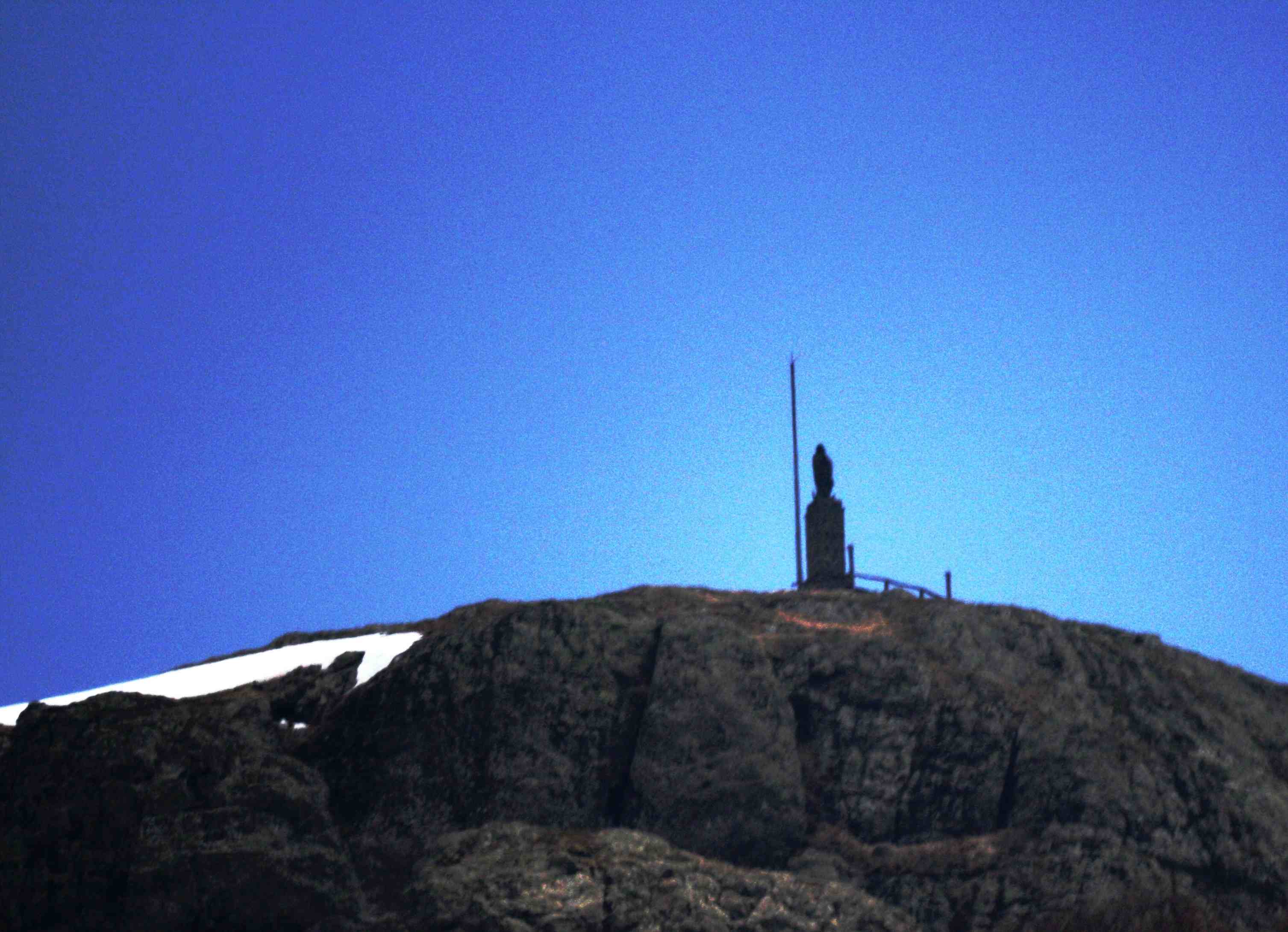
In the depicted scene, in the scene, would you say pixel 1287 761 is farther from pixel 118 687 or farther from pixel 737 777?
pixel 118 687

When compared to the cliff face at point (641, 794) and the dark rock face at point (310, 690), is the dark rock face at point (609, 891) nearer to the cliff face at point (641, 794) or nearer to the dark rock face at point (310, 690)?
A: the cliff face at point (641, 794)

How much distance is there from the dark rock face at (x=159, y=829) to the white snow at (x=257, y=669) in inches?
266

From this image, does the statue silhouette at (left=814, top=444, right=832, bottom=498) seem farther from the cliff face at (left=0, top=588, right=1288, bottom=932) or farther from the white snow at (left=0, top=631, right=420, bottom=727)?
the white snow at (left=0, top=631, right=420, bottom=727)

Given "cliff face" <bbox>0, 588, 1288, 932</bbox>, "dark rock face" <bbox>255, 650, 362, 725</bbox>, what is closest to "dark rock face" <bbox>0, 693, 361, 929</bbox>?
"cliff face" <bbox>0, 588, 1288, 932</bbox>

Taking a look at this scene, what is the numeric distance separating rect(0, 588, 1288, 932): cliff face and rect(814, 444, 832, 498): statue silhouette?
12570mm

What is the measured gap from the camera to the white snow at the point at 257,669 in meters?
37.6

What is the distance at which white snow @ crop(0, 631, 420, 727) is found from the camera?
37594 mm

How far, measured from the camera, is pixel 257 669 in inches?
1537

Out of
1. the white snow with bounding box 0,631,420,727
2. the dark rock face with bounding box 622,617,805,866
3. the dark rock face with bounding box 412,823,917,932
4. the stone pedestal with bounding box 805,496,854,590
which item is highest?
the stone pedestal with bounding box 805,496,854,590

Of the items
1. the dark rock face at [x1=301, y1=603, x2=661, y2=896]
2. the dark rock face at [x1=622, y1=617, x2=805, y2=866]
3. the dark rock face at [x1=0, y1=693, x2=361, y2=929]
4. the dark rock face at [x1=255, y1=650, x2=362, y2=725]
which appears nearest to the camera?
the dark rock face at [x1=0, y1=693, x2=361, y2=929]

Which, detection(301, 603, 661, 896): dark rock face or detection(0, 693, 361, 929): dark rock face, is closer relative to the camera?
detection(0, 693, 361, 929): dark rock face

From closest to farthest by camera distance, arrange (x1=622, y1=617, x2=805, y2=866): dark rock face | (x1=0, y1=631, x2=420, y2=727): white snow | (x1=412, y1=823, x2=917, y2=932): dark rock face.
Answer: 1. (x1=412, y1=823, x2=917, y2=932): dark rock face
2. (x1=622, y1=617, x2=805, y2=866): dark rock face
3. (x1=0, y1=631, x2=420, y2=727): white snow

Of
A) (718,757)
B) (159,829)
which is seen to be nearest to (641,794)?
(718,757)

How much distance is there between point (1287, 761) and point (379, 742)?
27.4 meters
